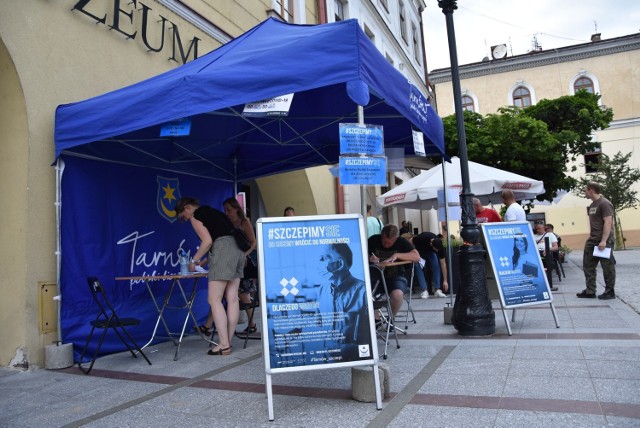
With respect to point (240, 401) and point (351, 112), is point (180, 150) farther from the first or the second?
point (240, 401)

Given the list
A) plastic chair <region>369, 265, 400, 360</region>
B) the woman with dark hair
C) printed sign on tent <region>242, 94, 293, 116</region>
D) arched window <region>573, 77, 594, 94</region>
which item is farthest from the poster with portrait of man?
arched window <region>573, 77, 594, 94</region>

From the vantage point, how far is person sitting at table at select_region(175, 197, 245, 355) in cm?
528

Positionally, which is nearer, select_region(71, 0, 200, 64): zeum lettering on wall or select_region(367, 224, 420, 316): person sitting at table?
select_region(367, 224, 420, 316): person sitting at table

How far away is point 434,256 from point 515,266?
4469mm

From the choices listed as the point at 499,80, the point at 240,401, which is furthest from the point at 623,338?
the point at 499,80

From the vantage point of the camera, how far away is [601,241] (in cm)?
741

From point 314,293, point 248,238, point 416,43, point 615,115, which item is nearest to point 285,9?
point 248,238

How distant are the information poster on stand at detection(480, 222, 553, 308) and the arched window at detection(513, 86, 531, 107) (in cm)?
3075

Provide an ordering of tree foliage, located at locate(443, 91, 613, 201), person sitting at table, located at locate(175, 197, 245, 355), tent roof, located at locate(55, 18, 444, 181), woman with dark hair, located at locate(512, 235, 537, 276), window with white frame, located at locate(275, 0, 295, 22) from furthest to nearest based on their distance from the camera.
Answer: tree foliage, located at locate(443, 91, 613, 201) < window with white frame, located at locate(275, 0, 295, 22) < woman with dark hair, located at locate(512, 235, 537, 276) < person sitting at table, located at locate(175, 197, 245, 355) < tent roof, located at locate(55, 18, 444, 181)

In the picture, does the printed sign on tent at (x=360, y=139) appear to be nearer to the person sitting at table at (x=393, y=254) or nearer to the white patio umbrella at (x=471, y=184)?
the person sitting at table at (x=393, y=254)

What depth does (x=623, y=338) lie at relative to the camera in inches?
192

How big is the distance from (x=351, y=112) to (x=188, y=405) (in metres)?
3.60

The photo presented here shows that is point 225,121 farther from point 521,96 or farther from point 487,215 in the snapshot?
point 521,96

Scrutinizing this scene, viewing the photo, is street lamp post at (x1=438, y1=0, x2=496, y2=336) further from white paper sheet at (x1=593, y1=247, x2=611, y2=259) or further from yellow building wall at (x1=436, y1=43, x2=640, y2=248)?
yellow building wall at (x1=436, y1=43, x2=640, y2=248)
